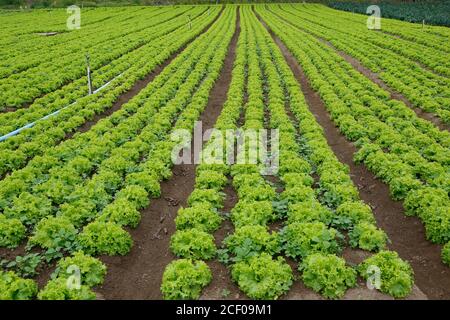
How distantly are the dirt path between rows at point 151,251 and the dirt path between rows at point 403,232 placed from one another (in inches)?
208

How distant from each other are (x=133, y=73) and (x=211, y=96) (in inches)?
249

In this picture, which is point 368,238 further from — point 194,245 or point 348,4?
point 348,4

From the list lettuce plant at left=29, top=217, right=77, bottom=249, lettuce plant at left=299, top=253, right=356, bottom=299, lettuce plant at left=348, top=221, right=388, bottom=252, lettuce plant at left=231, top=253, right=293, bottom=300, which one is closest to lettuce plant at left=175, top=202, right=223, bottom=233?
lettuce plant at left=231, top=253, right=293, bottom=300

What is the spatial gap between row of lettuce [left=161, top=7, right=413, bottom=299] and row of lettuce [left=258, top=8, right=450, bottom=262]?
1.26 meters

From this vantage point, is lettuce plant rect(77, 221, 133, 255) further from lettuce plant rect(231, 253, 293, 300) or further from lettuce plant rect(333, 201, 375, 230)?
lettuce plant rect(333, 201, 375, 230)

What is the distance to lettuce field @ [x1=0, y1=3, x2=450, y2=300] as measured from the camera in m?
8.52

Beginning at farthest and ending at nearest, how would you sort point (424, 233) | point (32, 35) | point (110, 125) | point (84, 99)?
point (32, 35) → point (84, 99) → point (110, 125) → point (424, 233)

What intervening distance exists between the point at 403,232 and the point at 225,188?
16.8 feet

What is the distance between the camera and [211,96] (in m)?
23.0

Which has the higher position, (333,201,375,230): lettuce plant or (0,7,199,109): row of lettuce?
(0,7,199,109): row of lettuce

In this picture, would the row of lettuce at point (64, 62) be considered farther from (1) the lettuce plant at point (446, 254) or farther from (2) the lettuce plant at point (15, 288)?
(1) the lettuce plant at point (446, 254)

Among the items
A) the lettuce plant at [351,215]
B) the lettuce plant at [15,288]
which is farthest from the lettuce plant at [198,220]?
the lettuce plant at [15,288]
